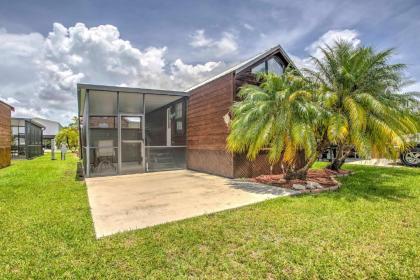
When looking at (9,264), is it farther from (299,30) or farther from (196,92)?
(299,30)

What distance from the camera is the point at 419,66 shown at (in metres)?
8.48

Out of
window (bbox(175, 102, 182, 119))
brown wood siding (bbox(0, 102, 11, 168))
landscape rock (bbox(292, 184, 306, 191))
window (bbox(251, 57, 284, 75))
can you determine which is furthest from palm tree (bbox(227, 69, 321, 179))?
brown wood siding (bbox(0, 102, 11, 168))

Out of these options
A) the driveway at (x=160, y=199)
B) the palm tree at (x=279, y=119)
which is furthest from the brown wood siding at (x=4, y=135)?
the palm tree at (x=279, y=119)

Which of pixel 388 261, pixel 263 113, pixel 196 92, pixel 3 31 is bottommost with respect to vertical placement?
pixel 388 261

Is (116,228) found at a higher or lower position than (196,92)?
lower

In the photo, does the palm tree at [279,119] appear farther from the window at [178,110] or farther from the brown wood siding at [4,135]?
the brown wood siding at [4,135]

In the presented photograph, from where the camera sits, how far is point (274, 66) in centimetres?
1001

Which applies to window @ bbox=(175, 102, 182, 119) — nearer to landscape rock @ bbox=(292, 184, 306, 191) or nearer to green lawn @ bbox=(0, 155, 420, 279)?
landscape rock @ bbox=(292, 184, 306, 191)

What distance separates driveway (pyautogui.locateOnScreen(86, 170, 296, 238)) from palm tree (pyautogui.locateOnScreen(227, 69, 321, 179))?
1.34 meters

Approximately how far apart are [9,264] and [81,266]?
0.91 m

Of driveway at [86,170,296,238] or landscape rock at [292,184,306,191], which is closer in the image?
driveway at [86,170,296,238]

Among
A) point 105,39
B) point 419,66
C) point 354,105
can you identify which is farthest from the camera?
point 105,39

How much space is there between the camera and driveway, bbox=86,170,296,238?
4426 millimetres

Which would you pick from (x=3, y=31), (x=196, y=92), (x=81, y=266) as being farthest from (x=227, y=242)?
(x=3, y=31)
